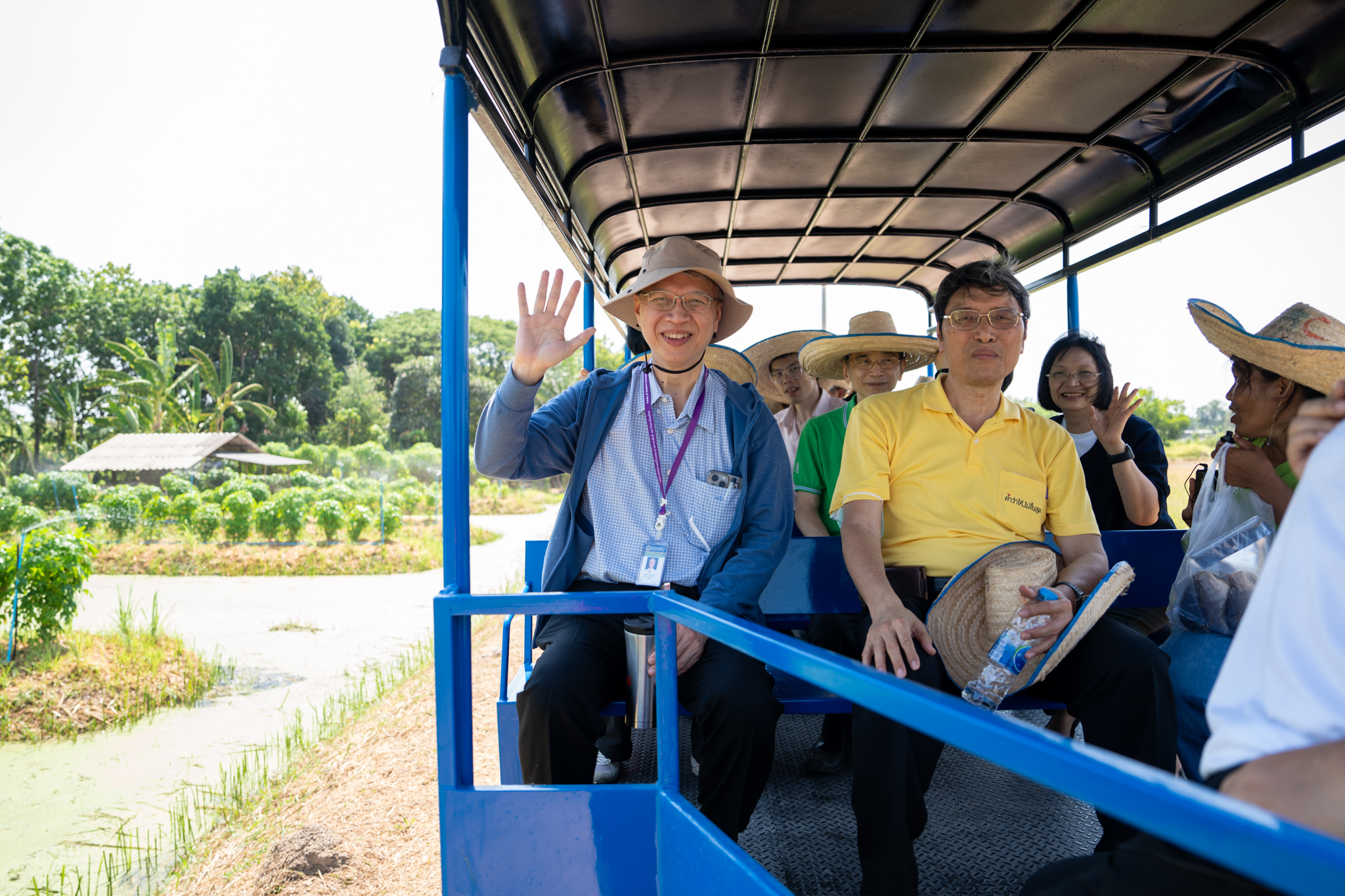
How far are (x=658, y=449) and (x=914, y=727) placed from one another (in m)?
1.53

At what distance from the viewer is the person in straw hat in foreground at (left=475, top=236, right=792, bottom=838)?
1.92 meters

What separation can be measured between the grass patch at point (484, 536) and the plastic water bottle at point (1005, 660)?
15.1 meters

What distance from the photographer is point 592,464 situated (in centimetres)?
229

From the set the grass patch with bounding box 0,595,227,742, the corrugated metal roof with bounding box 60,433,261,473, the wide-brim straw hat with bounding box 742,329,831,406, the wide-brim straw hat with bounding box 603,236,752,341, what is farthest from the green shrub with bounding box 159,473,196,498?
the wide-brim straw hat with bounding box 603,236,752,341

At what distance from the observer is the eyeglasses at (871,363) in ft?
10.6

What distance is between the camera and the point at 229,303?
134 feet

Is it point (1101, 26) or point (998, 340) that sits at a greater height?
point (1101, 26)

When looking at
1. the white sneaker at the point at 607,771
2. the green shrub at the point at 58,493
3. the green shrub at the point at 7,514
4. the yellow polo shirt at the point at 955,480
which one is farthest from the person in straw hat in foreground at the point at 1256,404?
the green shrub at the point at 58,493

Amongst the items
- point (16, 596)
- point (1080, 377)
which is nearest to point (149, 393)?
point (16, 596)

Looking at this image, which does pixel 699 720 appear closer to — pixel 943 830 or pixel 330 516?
pixel 943 830

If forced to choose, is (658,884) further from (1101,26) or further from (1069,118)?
(1069,118)

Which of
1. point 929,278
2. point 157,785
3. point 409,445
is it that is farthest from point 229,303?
point 929,278

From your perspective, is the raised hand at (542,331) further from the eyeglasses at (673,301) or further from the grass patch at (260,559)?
the grass patch at (260,559)

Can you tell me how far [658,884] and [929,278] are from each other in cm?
402
